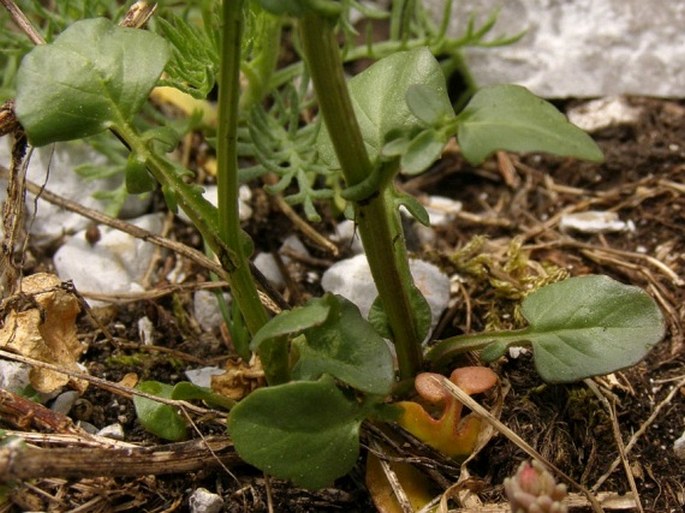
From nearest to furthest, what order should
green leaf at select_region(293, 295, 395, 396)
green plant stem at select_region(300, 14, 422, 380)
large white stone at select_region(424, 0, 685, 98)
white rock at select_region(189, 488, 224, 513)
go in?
green plant stem at select_region(300, 14, 422, 380) → green leaf at select_region(293, 295, 395, 396) → white rock at select_region(189, 488, 224, 513) → large white stone at select_region(424, 0, 685, 98)

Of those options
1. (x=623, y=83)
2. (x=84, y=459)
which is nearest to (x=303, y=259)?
(x=84, y=459)

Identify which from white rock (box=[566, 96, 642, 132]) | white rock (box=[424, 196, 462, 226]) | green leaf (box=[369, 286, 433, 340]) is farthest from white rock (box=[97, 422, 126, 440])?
white rock (box=[566, 96, 642, 132])

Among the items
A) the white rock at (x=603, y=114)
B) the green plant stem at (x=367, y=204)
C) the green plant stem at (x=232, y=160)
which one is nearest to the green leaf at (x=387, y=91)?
the green plant stem at (x=367, y=204)

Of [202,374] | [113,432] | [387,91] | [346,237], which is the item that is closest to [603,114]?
[346,237]

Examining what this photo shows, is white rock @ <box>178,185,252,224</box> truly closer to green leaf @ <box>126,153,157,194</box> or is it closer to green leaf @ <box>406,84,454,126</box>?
green leaf @ <box>126,153,157,194</box>

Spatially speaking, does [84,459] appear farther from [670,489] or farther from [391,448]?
[670,489]

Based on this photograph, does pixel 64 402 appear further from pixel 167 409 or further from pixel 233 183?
pixel 233 183
